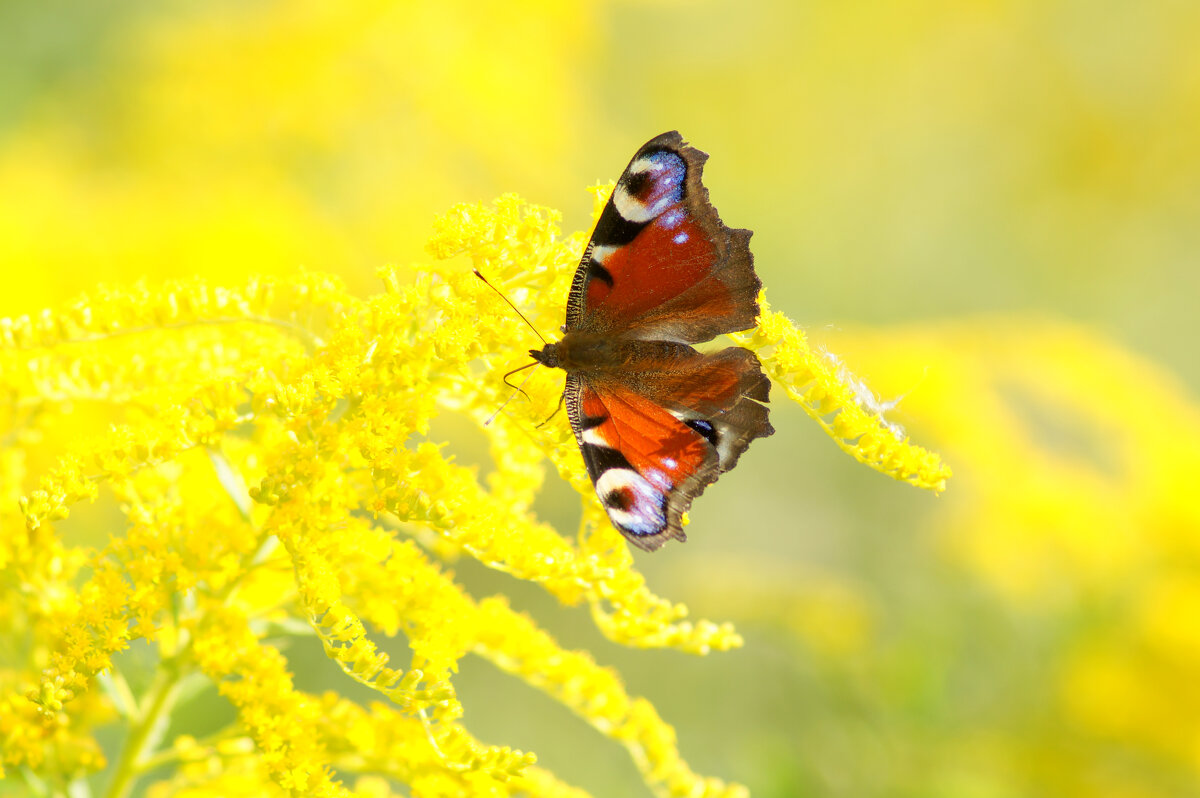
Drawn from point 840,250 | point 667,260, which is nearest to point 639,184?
point 667,260

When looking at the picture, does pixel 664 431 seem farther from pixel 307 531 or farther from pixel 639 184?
pixel 307 531

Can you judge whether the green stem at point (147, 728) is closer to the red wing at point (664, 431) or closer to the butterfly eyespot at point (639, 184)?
the red wing at point (664, 431)

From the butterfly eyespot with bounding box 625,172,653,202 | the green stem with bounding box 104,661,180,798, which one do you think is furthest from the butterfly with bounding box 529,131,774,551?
the green stem with bounding box 104,661,180,798

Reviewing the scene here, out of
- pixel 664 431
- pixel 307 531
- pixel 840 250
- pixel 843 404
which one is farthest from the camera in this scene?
pixel 840 250

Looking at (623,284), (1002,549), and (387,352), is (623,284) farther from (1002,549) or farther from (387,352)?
(1002,549)

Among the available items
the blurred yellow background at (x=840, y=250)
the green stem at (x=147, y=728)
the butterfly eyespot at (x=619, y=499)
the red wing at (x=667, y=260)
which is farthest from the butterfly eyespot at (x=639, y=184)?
the green stem at (x=147, y=728)

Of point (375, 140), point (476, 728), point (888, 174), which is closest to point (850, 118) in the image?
point (888, 174)
